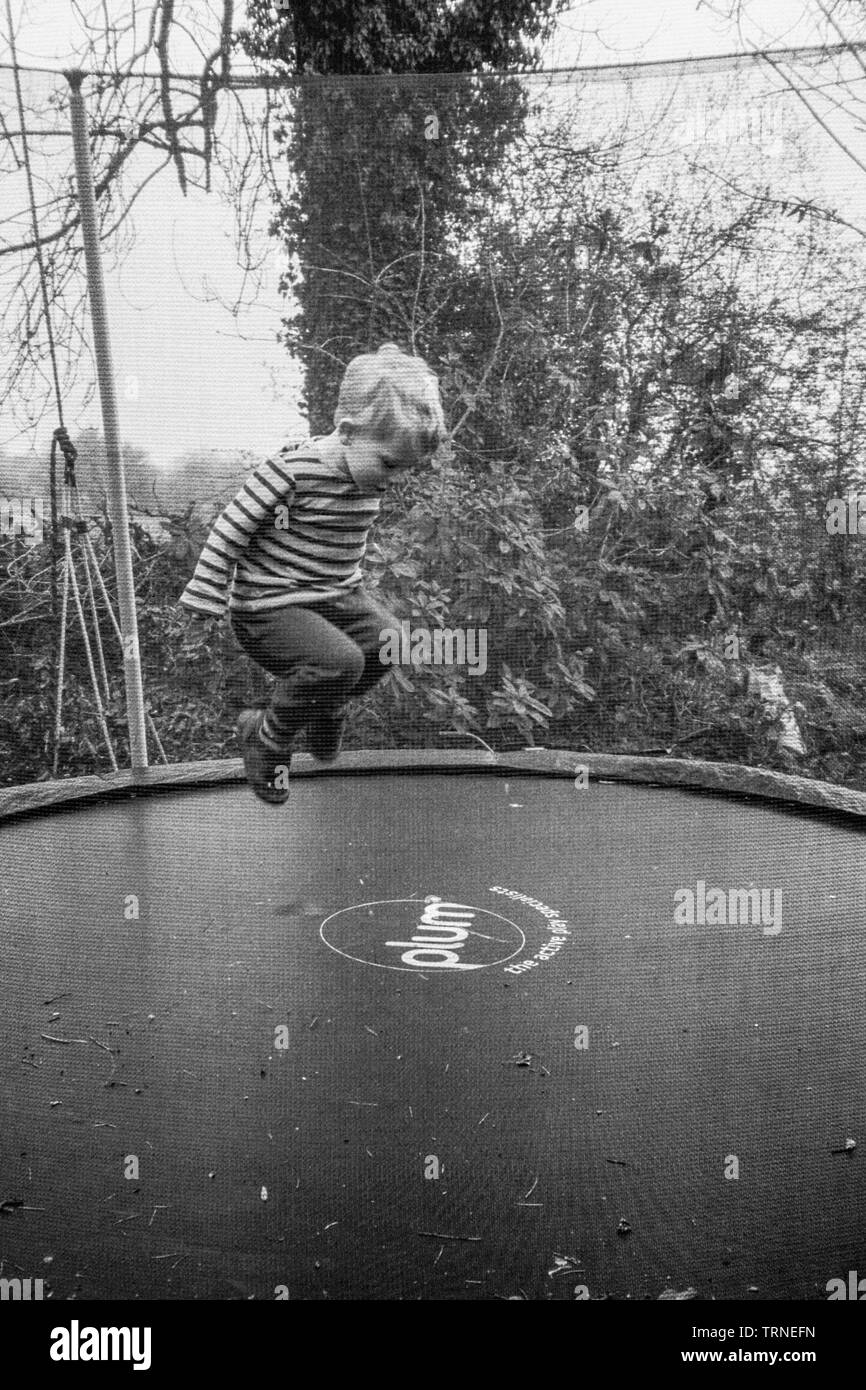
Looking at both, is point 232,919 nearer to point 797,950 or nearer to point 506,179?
point 797,950

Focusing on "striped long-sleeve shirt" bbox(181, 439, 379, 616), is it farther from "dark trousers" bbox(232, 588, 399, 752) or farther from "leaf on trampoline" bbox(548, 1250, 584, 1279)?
"leaf on trampoline" bbox(548, 1250, 584, 1279)

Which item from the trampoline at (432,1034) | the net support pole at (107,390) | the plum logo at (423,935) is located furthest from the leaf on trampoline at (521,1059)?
the net support pole at (107,390)

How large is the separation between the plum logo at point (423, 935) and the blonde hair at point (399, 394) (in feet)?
2.69

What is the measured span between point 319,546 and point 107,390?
0.43 m

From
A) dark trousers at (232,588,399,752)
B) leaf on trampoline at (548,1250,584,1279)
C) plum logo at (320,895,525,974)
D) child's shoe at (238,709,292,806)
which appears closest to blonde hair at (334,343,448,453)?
dark trousers at (232,588,399,752)

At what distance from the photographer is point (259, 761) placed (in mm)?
1646

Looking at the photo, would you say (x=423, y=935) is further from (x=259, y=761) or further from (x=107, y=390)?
(x=107, y=390)

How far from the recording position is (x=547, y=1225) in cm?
102

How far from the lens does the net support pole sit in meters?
1.46

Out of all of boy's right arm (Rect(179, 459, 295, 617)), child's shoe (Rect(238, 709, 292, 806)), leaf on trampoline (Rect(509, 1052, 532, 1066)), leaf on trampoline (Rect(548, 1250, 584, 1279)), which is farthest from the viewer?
child's shoe (Rect(238, 709, 292, 806))

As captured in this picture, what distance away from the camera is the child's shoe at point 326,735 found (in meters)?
1.59

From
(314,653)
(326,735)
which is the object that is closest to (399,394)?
(314,653)

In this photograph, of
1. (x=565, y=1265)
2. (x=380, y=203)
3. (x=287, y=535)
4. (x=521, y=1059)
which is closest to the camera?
(x=565, y=1265)

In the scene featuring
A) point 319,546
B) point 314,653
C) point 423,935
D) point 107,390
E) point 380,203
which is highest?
point 380,203
